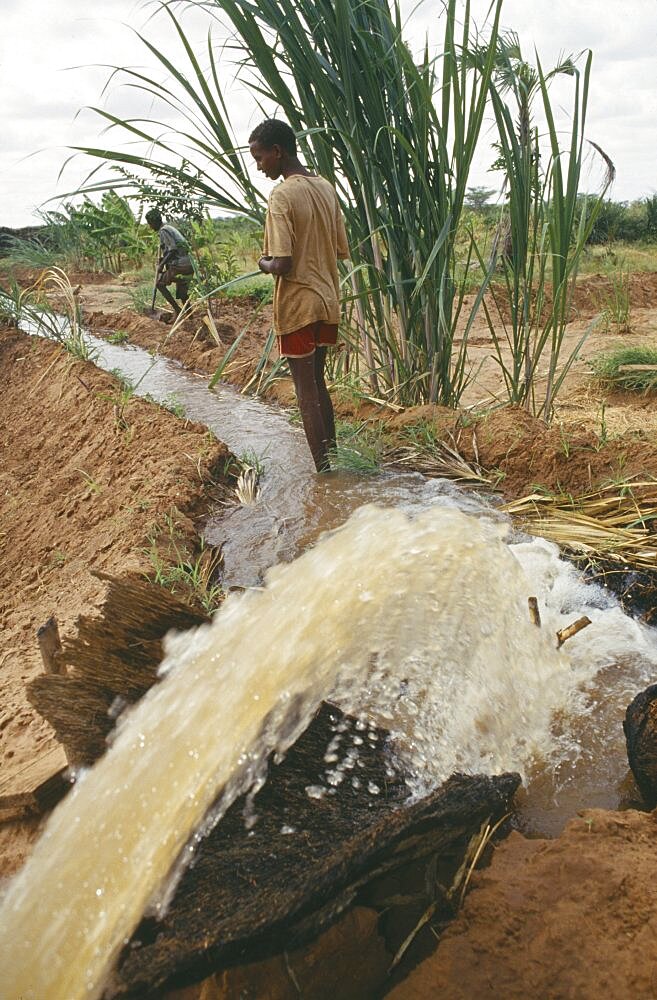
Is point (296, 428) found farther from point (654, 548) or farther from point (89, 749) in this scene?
point (89, 749)

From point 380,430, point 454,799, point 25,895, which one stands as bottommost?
point 25,895

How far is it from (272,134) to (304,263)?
573mm

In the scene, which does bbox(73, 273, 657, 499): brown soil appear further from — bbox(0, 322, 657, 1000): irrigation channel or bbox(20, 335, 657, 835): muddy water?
bbox(0, 322, 657, 1000): irrigation channel

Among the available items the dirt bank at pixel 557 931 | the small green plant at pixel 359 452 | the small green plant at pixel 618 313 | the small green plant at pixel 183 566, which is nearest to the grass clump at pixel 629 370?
the small green plant at pixel 618 313

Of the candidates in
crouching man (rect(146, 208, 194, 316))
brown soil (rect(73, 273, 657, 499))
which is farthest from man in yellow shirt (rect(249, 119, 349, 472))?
crouching man (rect(146, 208, 194, 316))

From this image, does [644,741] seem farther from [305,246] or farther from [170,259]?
[170,259]

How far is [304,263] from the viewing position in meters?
3.45

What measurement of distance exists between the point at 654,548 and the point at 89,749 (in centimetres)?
217

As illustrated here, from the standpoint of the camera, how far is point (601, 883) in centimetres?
136

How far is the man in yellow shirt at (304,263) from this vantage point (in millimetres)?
3264

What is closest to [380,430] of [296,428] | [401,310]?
[401,310]

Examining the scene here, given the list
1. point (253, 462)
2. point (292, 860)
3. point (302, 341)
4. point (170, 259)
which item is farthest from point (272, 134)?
point (170, 259)

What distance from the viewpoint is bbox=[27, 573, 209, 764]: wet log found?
1846mm

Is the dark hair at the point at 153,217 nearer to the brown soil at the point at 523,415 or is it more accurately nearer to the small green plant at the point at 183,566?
the brown soil at the point at 523,415
